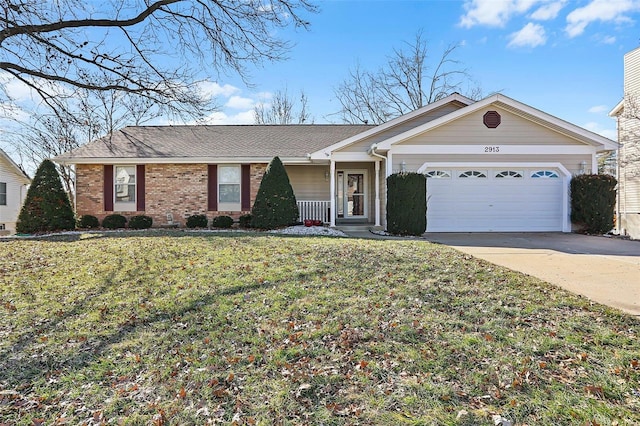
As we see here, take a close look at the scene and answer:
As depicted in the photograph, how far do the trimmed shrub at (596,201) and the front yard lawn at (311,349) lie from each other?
25.7 feet

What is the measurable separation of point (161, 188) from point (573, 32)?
16.6 metres

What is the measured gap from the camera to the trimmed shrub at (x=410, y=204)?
37.9 feet

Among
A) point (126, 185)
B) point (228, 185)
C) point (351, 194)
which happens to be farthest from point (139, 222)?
point (351, 194)

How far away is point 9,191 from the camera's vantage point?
2119cm

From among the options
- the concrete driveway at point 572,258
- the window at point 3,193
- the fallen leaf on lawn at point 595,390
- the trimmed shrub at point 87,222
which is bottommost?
the fallen leaf on lawn at point 595,390

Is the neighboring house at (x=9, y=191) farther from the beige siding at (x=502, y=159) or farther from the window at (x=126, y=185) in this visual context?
the beige siding at (x=502, y=159)

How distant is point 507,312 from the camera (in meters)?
4.45

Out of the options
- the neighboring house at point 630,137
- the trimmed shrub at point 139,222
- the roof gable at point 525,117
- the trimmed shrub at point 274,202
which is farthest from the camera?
the neighboring house at point 630,137

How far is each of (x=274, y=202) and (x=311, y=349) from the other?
9555mm

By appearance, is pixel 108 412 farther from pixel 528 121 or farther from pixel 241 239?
pixel 528 121

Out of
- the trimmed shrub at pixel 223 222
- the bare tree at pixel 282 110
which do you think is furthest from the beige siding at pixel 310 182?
the bare tree at pixel 282 110

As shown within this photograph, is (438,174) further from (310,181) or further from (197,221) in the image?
(197,221)

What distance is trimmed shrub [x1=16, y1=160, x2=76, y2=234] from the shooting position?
13.0m

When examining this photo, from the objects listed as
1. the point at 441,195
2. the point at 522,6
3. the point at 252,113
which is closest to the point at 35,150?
the point at 252,113
